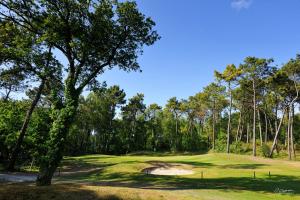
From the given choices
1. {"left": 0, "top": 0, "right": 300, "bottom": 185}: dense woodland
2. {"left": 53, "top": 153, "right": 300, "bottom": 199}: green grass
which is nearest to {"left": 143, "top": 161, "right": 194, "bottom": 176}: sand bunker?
{"left": 53, "top": 153, "right": 300, "bottom": 199}: green grass

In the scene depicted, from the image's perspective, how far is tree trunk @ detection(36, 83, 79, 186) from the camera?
18.3 metres

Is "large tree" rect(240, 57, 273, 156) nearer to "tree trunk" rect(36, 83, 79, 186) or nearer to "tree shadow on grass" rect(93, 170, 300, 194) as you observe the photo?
"tree shadow on grass" rect(93, 170, 300, 194)

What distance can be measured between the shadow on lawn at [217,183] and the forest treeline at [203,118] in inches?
1148

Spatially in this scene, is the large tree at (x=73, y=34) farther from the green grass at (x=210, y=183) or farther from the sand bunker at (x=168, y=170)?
the sand bunker at (x=168, y=170)

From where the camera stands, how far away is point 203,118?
93.9 meters

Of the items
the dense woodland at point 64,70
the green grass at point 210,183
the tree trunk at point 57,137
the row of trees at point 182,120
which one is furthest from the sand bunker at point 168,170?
the row of trees at point 182,120

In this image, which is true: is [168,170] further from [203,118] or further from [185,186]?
[203,118]

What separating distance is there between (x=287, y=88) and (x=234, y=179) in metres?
33.6

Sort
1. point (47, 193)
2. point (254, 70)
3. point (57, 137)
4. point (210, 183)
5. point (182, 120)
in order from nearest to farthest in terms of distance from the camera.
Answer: point (47, 193) → point (57, 137) → point (210, 183) → point (254, 70) → point (182, 120)

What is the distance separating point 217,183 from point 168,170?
10.2 meters

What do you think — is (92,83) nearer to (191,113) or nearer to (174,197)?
(174,197)

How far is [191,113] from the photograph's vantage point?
88188 mm

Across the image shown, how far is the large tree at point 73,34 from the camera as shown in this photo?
18.9 m

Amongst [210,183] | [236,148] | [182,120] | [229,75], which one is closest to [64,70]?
[210,183]
